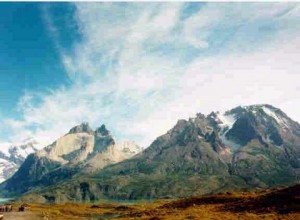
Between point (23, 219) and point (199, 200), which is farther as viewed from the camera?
point (199, 200)

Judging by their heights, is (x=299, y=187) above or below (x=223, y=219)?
above

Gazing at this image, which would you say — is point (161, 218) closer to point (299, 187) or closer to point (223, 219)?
Answer: point (223, 219)

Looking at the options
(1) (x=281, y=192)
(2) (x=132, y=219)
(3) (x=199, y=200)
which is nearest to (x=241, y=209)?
(1) (x=281, y=192)

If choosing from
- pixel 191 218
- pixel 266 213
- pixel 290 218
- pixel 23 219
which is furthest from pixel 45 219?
pixel 290 218

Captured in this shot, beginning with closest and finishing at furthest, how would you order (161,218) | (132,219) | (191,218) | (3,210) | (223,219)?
(223,219) < (191,218) < (161,218) < (132,219) < (3,210)

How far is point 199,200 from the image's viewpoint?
15212 centimetres

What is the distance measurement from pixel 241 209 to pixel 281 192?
12.3 meters

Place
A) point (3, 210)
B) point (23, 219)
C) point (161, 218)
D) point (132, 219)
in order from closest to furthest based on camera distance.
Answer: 1. point (161, 218)
2. point (132, 219)
3. point (23, 219)
4. point (3, 210)

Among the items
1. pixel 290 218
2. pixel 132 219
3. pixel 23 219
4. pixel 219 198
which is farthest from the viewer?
pixel 219 198

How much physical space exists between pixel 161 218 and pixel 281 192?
32456 millimetres

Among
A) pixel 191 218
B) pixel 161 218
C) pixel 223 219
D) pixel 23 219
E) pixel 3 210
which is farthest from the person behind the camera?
pixel 3 210

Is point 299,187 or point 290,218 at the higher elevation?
point 299,187

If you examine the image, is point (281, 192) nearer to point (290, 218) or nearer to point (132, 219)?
point (290, 218)

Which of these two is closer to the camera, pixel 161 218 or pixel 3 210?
pixel 161 218
